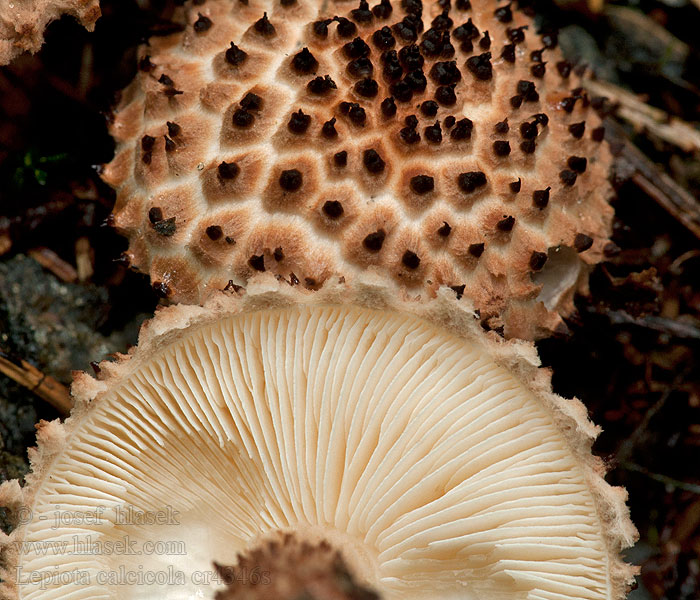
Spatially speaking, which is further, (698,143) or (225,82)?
(698,143)

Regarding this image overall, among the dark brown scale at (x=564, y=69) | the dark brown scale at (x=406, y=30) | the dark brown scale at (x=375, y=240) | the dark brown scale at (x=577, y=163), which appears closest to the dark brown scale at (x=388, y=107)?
the dark brown scale at (x=406, y=30)

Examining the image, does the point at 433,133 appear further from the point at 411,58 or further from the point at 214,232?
the point at 214,232

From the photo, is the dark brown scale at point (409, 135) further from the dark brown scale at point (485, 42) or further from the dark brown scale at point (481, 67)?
the dark brown scale at point (485, 42)

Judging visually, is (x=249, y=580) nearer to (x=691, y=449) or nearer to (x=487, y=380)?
(x=487, y=380)

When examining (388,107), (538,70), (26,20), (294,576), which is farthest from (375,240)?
(26,20)

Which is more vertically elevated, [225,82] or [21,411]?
[225,82]

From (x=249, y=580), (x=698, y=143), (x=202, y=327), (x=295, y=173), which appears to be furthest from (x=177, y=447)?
(x=698, y=143)

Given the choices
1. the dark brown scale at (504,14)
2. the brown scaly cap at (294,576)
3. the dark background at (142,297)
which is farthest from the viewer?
the dark background at (142,297)
